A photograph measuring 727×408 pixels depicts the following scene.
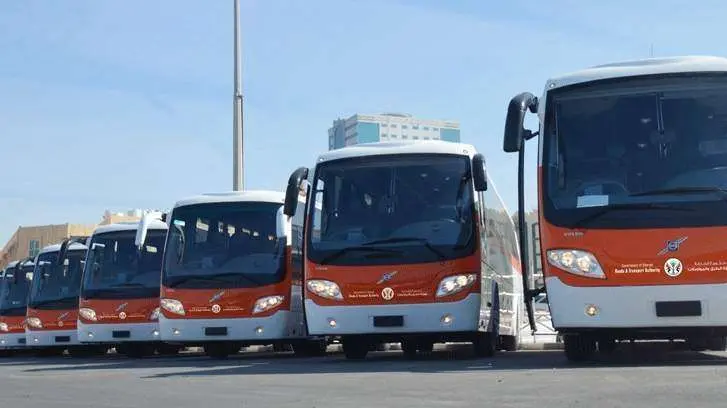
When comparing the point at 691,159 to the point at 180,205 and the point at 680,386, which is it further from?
the point at 180,205

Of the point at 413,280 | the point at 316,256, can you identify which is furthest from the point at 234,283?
the point at 413,280

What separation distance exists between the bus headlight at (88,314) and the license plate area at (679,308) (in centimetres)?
1242

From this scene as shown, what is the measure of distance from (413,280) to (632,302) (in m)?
3.30

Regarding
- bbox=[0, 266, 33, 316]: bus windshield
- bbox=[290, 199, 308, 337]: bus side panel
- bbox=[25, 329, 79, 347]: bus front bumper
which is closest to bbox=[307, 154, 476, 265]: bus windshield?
bbox=[290, 199, 308, 337]: bus side panel

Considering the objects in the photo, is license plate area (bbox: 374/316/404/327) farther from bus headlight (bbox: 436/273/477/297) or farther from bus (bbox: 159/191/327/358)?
bus (bbox: 159/191/327/358)

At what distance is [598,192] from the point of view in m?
10.9

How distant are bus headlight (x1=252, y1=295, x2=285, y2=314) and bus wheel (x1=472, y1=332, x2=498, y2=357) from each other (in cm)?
353

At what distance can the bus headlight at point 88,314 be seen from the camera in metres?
19.8

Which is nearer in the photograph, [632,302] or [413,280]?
[632,302]

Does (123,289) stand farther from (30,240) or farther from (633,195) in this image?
(30,240)

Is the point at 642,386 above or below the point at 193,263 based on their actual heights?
below

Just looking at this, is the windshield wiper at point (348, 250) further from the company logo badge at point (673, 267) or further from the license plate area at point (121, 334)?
the license plate area at point (121, 334)

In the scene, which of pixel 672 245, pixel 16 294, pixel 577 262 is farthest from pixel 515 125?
pixel 16 294

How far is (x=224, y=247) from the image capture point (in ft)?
55.3
